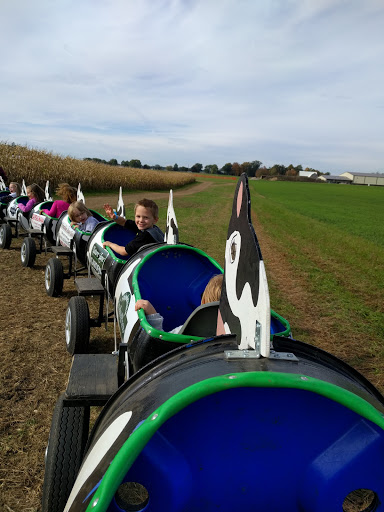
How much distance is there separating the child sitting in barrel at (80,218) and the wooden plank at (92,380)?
3.79m

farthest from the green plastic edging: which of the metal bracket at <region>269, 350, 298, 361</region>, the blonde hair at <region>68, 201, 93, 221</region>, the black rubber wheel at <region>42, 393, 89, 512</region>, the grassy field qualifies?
the blonde hair at <region>68, 201, 93, 221</region>

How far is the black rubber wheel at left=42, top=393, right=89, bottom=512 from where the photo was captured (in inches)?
76.7

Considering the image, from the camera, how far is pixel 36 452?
2.79 m

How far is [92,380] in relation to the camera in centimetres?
245

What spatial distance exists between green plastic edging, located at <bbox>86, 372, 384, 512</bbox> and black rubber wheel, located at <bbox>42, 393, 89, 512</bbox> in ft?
3.47

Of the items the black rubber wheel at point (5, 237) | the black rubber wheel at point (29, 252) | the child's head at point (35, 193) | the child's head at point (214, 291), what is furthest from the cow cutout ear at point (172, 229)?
the black rubber wheel at point (5, 237)

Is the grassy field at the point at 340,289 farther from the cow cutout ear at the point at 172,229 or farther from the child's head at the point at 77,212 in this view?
the child's head at the point at 77,212

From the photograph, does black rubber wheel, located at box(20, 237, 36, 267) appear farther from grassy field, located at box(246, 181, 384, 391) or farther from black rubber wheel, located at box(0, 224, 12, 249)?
grassy field, located at box(246, 181, 384, 391)

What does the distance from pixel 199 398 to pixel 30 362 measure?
3.33 metres

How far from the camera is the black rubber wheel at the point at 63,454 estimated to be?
1948 millimetres

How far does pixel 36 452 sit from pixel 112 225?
339 centimetres

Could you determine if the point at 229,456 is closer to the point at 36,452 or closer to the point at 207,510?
the point at 207,510

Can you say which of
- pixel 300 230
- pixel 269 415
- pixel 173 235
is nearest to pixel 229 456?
pixel 269 415

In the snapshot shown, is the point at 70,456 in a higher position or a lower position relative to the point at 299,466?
lower
